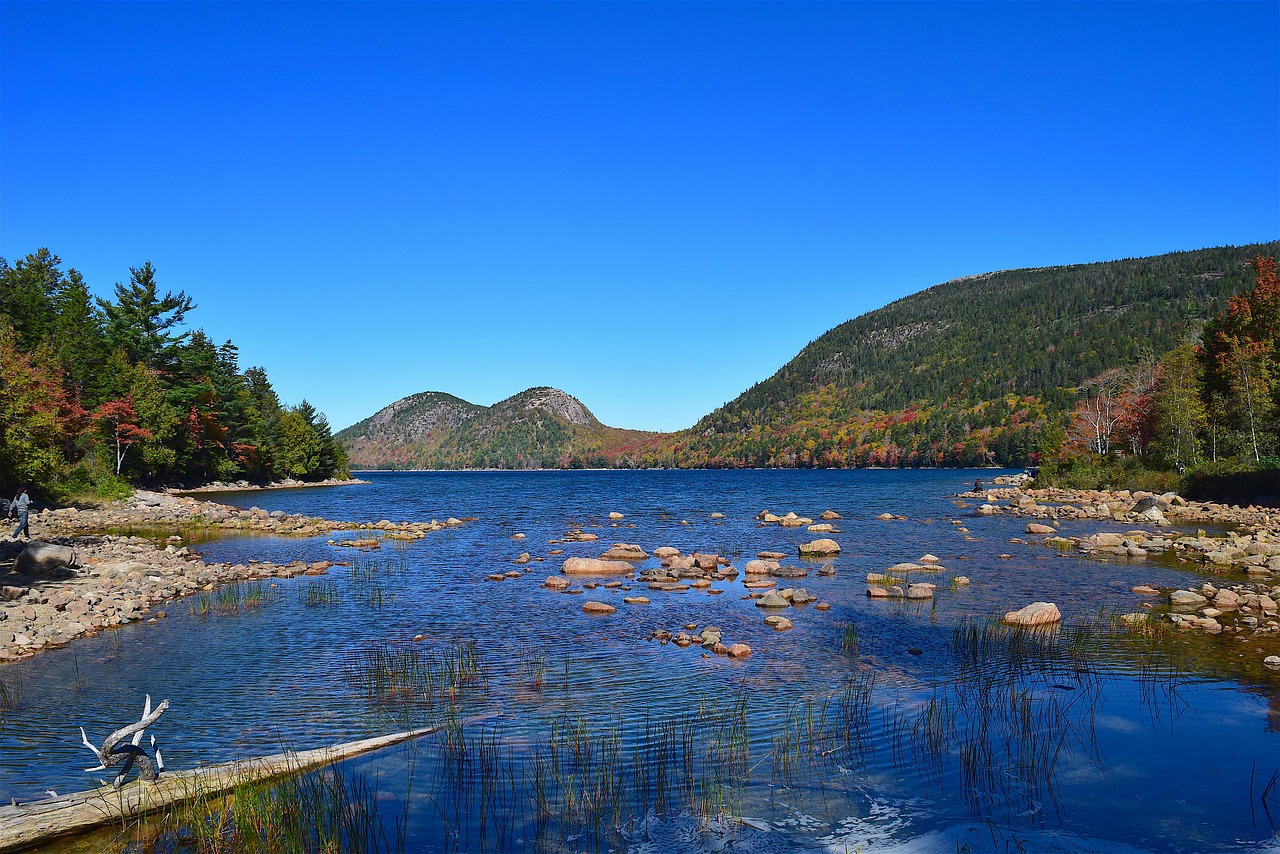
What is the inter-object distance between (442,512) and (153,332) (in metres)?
40.2

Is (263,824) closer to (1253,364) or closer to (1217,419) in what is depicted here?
(1253,364)

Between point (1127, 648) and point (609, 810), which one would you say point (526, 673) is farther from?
point (1127, 648)

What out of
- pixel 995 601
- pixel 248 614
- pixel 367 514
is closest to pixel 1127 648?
pixel 995 601

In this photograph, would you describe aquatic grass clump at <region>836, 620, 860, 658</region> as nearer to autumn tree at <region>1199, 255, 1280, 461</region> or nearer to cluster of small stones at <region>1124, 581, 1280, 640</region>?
cluster of small stones at <region>1124, 581, 1280, 640</region>

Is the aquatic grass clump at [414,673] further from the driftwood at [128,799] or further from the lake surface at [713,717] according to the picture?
the driftwood at [128,799]

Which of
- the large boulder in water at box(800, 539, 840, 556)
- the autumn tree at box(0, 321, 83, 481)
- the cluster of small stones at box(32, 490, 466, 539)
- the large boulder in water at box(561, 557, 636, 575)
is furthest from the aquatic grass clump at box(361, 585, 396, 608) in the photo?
the autumn tree at box(0, 321, 83, 481)

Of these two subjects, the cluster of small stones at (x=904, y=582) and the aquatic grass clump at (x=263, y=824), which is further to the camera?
the cluster of small stones at (x=904, y=582)

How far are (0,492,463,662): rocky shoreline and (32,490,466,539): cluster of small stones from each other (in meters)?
0.15

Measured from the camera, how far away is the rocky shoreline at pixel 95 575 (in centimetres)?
1906

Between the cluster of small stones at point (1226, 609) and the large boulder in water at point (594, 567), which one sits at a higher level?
the large boulder in water at point (594, 567)

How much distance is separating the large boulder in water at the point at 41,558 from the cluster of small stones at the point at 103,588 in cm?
26

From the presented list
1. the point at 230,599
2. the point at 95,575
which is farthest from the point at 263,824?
the point at 95,575

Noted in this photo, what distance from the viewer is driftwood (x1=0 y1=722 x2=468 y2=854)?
27.7ft

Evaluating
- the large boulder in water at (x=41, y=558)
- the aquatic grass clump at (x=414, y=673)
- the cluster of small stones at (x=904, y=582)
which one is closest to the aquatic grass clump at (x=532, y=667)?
the aquatic grass clump at (x=414, y=673)
